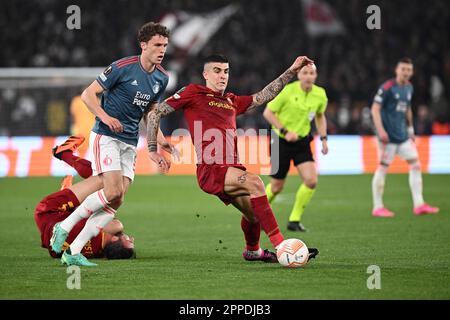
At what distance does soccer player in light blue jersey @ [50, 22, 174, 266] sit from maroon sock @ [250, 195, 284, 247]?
131 cm

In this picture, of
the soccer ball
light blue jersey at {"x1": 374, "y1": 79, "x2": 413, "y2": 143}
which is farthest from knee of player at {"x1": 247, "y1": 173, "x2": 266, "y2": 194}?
light blue jersey at {"x1": 374, "y1": 79, "x2": 413, "y2": 143}

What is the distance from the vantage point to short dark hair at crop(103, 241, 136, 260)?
29.3ft

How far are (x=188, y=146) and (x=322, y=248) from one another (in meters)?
12.2

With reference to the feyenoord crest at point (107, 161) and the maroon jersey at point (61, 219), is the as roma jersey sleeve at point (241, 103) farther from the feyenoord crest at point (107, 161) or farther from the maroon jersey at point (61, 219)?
the maroon jersey at point (61, 219)

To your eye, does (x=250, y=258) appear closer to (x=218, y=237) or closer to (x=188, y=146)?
(x=218, y=237)

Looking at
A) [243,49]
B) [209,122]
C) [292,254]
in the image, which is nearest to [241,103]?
[209,122]

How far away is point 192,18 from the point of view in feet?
90.4

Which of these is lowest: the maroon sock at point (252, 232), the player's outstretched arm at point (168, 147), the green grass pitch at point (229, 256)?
the green grass pitch at point (229, 256)

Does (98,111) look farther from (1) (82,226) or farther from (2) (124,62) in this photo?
(1) (82,226)

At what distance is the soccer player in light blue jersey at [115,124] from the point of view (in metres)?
8.31

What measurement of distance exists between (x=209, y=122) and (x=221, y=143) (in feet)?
0.76

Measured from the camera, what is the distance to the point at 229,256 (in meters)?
9.21

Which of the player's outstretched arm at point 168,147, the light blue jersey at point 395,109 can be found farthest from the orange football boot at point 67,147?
the light blue jersey at point 395,109
